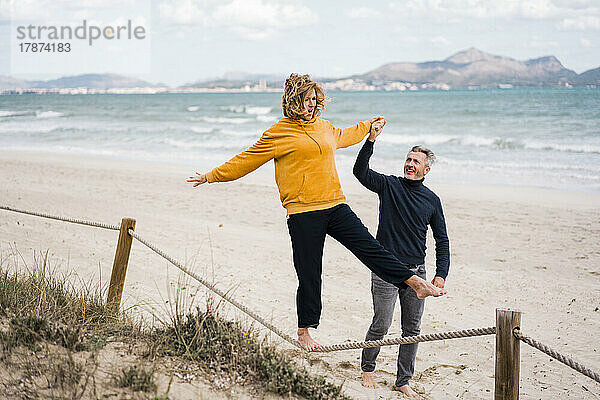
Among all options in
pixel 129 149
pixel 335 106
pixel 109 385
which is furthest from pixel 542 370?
pixel 335 106

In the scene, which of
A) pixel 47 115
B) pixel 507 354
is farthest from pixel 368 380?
pixel 47 115

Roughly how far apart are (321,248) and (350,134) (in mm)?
819

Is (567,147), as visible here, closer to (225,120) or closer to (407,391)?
(407,391)

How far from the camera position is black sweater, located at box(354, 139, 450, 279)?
382 cm

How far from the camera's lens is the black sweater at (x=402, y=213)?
3818 mm

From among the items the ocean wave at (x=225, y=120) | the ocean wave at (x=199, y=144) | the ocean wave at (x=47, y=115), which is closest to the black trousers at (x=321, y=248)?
the ocean wave at (x=199, y=144)

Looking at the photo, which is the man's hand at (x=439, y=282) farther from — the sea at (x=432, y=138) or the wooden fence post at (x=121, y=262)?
the sea at (x=432, y=138)

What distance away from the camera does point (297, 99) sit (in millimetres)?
3574

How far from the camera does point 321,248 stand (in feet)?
12.0

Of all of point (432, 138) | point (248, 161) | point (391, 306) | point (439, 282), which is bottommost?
point (391, 306)

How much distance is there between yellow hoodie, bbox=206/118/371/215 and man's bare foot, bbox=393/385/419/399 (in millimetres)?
1492

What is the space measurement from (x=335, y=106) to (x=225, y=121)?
42.7 ft

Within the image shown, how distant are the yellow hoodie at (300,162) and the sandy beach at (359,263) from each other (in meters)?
1.42

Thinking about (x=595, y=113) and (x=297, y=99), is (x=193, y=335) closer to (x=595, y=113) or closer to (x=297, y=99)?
(x=297, y=99)
